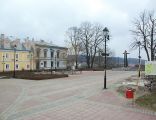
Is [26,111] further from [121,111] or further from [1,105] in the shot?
[121,111]

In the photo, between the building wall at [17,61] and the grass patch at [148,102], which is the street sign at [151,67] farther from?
the building wall at [17,61]

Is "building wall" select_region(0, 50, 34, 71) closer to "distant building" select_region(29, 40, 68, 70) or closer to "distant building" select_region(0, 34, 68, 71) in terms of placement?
"distant building" select_region(0, 34, 68, 71)

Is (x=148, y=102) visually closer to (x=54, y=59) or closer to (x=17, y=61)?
(x=17, y=61)

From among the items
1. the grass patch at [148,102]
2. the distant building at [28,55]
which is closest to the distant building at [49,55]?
the distant building at [28,55]

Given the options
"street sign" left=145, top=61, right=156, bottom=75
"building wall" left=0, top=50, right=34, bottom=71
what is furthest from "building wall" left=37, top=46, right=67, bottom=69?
"street sign" left=145, top=61, right=156, bottom=75

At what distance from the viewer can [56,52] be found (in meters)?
71.5

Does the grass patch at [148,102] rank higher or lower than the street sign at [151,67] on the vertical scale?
lower

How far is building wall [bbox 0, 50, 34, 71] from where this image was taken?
5634cm

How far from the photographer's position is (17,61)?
60312mm

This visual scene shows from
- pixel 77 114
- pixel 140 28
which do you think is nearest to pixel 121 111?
pixel 77 114

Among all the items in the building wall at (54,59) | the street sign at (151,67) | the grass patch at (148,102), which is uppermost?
the building wall at (54,59)

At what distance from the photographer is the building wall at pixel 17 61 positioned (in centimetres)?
5634

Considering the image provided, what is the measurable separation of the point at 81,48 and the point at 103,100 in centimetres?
5280

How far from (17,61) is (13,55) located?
1981 mm
